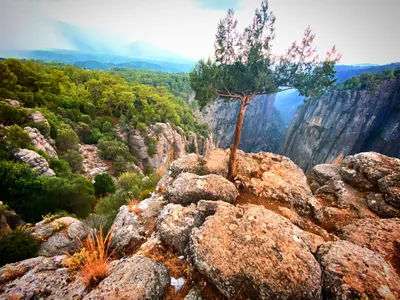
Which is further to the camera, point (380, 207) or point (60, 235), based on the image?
point (60, 235)

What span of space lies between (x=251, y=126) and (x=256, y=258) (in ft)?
446

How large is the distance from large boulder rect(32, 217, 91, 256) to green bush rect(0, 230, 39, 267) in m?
0.51

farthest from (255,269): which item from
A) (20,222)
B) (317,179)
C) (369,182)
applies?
(20,222)

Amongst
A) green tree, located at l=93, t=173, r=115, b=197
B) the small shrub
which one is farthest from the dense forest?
the small shrub

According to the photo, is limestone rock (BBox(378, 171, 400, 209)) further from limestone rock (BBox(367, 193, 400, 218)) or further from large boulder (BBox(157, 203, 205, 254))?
large boulder (BBox(157, 203, 205, 254))

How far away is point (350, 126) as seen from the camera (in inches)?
2953

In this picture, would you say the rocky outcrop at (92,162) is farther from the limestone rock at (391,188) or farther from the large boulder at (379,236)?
the limestone rock at (391,188)

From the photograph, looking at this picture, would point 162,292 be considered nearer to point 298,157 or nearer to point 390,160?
point 390,160

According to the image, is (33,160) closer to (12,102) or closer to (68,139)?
(68,139)

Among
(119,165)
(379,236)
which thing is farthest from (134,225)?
(119,165)

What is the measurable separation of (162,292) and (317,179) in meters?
11.1

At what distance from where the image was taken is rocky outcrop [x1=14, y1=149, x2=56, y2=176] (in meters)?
16.3

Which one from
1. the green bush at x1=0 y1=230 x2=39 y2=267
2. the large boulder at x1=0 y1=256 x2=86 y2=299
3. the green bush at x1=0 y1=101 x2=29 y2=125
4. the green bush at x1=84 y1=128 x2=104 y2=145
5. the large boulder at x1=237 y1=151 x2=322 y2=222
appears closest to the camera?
the large boulder at x1=0 y1=256 x2=86 y2=299

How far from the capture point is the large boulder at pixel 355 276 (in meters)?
2.97
